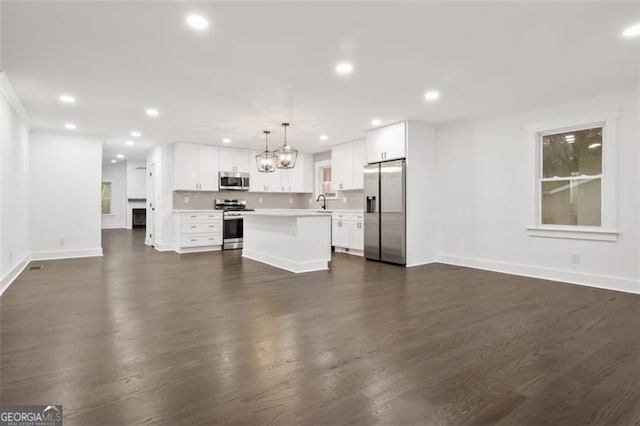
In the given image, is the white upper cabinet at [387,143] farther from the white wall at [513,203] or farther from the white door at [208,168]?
the white door at [208,168]

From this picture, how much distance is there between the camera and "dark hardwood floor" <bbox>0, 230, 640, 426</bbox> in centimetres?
171

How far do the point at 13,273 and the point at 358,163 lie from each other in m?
6.10

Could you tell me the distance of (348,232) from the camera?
7.40 m

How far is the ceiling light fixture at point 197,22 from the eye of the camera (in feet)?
8.44

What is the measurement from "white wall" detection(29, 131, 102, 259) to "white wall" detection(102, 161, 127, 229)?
23.9ft

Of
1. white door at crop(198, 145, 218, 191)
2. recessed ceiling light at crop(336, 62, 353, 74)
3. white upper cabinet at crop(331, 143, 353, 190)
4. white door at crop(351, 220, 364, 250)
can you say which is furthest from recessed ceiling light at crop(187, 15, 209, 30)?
white door at crop(198, 145, 218, 191)

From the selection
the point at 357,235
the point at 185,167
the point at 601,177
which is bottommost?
the point at 357,235

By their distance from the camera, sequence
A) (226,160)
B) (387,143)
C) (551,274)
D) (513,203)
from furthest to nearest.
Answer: (226,160), (387,143), (513,203), (551,274)

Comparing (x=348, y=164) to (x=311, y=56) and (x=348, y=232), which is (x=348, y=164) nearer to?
(x=348, y=232)

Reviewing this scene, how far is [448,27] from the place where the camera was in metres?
2.73

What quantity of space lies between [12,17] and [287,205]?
→ 725cm

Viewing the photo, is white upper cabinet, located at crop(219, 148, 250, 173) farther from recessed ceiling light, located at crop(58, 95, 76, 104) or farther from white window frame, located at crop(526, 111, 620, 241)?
white window frame, located at crop(526, 111, 620, 241)

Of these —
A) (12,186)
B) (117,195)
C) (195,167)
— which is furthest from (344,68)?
(117,195)

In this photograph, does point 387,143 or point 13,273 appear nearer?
point 13,273
